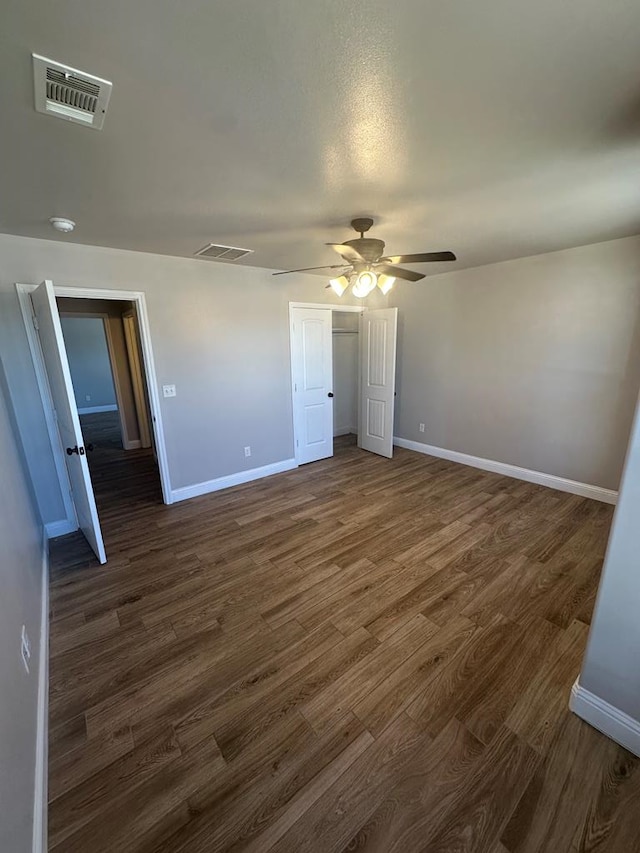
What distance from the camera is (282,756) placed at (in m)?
1.46

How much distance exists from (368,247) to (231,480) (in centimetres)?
297

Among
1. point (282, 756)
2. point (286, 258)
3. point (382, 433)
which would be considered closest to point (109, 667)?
point (282, 756)

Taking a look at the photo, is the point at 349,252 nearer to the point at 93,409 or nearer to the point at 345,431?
the point at 345,431

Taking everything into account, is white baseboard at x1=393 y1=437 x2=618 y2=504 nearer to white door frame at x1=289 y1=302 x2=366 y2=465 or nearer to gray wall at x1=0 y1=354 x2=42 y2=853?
white door frame at x1=289 y1=302 x2=366 y2=465

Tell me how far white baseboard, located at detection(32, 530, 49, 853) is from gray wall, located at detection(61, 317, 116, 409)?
717 centimetres

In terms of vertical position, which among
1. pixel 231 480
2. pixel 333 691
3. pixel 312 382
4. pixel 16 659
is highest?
pixel 312 382

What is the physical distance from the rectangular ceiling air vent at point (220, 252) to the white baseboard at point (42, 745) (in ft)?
9.87

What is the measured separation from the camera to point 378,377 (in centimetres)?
488

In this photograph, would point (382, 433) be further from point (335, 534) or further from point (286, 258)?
point (286, 258)

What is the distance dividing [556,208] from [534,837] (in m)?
3.30

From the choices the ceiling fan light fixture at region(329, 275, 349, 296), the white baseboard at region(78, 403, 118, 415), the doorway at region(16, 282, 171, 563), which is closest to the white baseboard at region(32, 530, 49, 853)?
the doorway at region(16, 282, 171, 563)

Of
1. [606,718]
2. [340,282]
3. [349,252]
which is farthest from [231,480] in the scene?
[606,718]

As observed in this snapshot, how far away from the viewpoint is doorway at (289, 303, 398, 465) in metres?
4.48

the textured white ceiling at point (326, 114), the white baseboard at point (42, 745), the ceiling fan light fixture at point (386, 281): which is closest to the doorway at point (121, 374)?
the textured white ceiling at point (326, 114)
